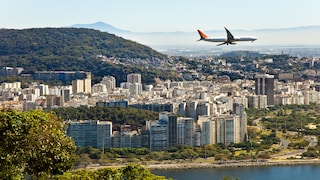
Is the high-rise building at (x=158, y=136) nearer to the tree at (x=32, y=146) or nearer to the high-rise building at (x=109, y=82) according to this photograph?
the tree at (x=32, y=146)

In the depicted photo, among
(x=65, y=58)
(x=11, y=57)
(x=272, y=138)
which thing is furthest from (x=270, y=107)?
(x=11, y=57)

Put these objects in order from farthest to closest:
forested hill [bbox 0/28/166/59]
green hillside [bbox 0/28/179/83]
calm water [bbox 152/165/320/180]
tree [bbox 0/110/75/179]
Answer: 1. forested hill [bbox 0/28/166/59]
2. green hillside [bbox 0/28/179/83]
3. calm water [bbox 152/165/320/180]
4. tree [bbox 0/110/75/179]

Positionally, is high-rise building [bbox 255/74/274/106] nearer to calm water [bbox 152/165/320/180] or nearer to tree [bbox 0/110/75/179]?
calm water [bbox 152/165/320/180]

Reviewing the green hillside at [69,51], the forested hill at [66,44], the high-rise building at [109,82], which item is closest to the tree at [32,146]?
the high-rise building at [109,82]

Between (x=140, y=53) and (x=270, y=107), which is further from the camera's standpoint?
(x=140, y=53)

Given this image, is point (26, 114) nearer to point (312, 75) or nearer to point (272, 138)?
point (272, 138)

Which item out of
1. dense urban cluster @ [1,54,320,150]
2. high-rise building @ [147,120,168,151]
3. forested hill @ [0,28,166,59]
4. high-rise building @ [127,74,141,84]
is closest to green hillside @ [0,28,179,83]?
forested hill @ [0,28,166,59]
